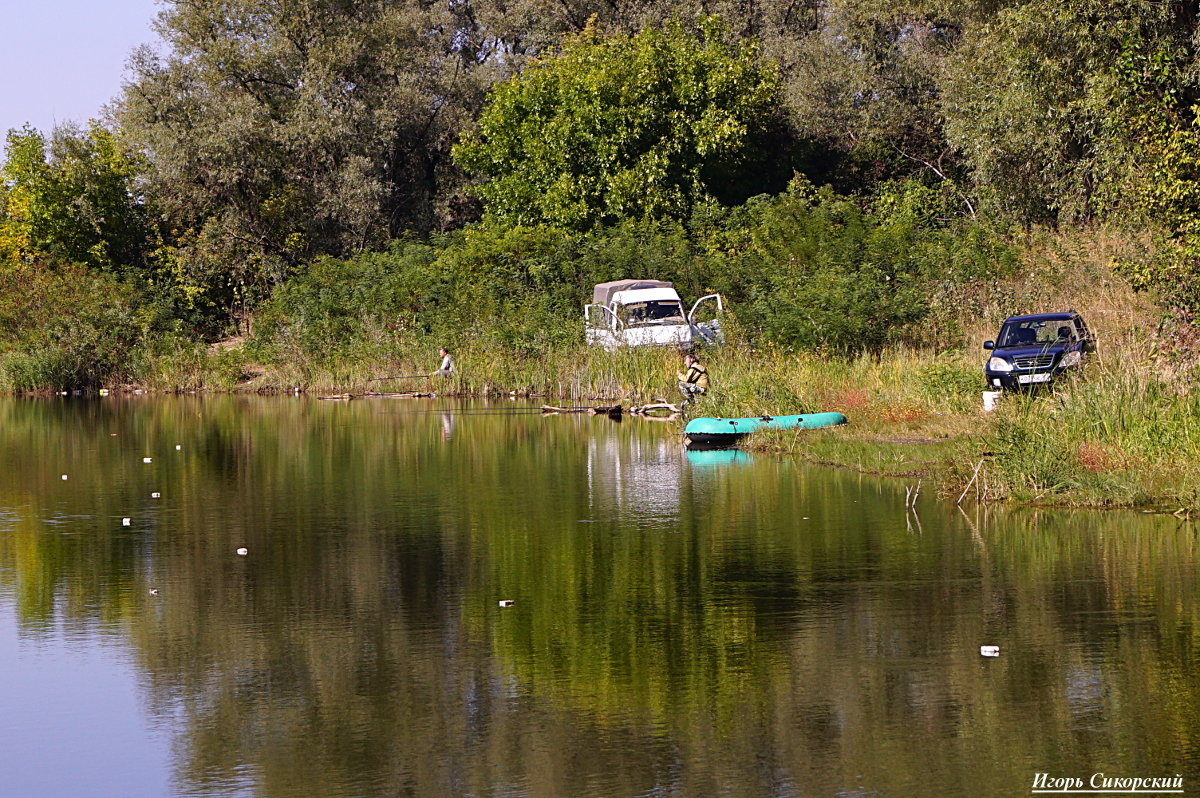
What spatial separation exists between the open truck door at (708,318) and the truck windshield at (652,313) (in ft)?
1.33

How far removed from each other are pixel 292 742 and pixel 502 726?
125 centimetres

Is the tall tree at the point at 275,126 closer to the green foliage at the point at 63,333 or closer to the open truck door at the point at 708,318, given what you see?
the green foliage at the point at 63,333

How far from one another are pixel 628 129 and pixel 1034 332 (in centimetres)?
2548

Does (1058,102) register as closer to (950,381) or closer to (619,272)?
(619,272)

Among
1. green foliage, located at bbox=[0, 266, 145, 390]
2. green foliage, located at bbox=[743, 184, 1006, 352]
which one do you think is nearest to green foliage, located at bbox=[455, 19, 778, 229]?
green foliage, located at bbox=[743, 184, 1006, 352]

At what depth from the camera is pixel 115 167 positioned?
56.2 m

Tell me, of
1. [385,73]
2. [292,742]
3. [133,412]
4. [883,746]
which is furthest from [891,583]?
[385,73]

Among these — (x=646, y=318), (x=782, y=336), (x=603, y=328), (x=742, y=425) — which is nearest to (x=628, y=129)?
(x=646, y=318)

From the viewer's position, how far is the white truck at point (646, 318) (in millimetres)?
36844

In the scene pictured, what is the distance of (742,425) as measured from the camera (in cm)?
2508

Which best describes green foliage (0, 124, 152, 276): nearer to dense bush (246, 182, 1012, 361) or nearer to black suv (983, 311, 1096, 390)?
dense bush (246, 182, 1012, 361)

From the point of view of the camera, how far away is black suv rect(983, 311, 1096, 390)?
2430 cm

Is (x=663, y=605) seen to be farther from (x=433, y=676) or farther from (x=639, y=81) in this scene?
(x=639, y=81)

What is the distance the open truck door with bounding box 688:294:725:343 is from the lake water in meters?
16.0
